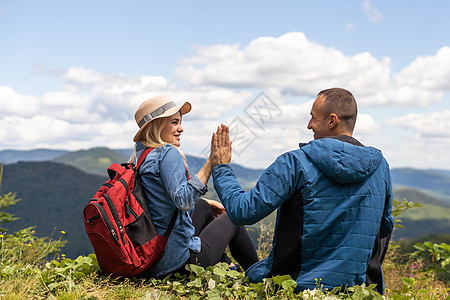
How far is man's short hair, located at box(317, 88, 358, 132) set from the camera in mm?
3549

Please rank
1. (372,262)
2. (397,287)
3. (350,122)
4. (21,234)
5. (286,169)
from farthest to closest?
(21,234), (397,287), (372,262), (350,122), (286,169)

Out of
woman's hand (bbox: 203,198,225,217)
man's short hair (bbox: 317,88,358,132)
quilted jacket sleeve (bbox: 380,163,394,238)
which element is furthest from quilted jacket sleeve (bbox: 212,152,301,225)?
woman's hand (bbox: 203,198,225,217)

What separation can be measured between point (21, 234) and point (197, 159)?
385 centimetres

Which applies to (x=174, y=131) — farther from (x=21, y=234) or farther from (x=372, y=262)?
(x=21, y=234)

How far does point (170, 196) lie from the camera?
158 inches

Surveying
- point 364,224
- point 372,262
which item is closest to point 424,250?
point 372,262

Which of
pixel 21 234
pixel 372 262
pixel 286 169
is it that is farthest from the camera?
pixel 21 234

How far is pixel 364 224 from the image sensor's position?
350 centimetres

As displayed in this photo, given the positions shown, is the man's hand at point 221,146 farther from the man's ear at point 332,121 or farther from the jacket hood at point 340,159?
the man's ear at point 332,121

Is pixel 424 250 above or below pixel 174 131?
below

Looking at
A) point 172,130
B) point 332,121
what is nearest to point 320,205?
point 332,121

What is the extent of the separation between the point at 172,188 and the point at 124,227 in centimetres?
59

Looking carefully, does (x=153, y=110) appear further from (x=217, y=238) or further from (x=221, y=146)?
(x=217, y=238)

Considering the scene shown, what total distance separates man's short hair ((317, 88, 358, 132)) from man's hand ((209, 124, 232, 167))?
86cm
